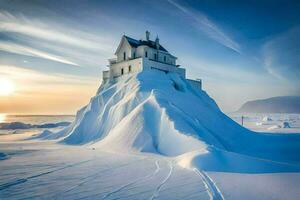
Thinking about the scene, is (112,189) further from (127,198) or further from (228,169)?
(228,169)

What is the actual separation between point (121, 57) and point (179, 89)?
13.9m

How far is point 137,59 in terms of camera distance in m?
40.1

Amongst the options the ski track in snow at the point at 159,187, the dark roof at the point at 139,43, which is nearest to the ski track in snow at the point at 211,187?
the ski track in snow at the point at 159,187

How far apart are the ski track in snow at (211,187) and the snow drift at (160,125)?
486cm

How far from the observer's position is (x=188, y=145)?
21359mm

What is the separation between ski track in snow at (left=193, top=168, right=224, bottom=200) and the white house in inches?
1103

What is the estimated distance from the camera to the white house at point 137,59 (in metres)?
40.6

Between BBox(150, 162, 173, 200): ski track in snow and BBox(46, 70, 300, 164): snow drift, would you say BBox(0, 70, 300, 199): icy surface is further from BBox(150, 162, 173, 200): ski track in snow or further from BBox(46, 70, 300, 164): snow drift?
BBox(46, 70, 300, 164): snow drift

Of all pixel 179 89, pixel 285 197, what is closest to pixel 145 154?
pixel 285 197

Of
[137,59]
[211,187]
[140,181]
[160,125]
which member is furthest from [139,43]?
[211,187]

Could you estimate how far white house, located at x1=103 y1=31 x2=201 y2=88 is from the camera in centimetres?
4064

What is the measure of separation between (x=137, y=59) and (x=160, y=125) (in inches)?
698

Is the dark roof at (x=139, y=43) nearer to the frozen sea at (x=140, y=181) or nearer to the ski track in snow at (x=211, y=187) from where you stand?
the frozen sea at (x=140, y=181)

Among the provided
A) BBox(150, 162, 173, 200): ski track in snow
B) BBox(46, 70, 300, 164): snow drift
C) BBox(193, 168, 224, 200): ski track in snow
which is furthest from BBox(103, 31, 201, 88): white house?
BBox(193, 168, 224, 200): ski track in snow
